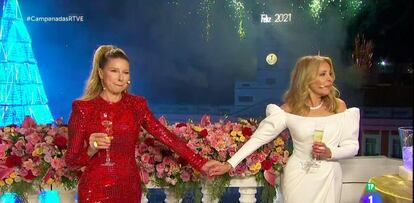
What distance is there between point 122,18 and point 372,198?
5669 millimetres

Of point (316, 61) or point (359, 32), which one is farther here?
point (359, 32)

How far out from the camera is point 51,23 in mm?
7133

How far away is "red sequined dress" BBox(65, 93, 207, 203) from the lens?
254 cm

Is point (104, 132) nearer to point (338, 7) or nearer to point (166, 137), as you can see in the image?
point (166, 137)

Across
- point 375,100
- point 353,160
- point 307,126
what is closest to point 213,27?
point 375,100

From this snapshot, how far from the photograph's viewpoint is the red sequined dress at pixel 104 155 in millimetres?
2541

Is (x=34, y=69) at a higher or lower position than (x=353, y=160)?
higher

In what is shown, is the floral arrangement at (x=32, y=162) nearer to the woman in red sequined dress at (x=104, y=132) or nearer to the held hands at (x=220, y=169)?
the woman in red sequined dress at (x=104, y=132)

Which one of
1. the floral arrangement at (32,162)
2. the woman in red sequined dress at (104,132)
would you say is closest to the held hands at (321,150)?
the woman in red sequined dress at (104,132)

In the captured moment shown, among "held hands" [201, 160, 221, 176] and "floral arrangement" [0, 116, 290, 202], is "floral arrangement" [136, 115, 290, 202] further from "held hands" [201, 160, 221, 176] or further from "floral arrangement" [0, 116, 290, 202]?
"held hands" [201, 160, 221, 176]

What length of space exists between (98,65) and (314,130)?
1188 millimetres

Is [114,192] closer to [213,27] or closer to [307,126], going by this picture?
[307,126]

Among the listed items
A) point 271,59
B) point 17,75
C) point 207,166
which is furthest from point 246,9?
point 207,166

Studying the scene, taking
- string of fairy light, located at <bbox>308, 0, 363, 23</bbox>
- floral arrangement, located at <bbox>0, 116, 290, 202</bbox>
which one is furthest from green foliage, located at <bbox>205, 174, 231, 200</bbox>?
string of fairy light, located at <bbox>308, 0, 363, 23</bbox>
